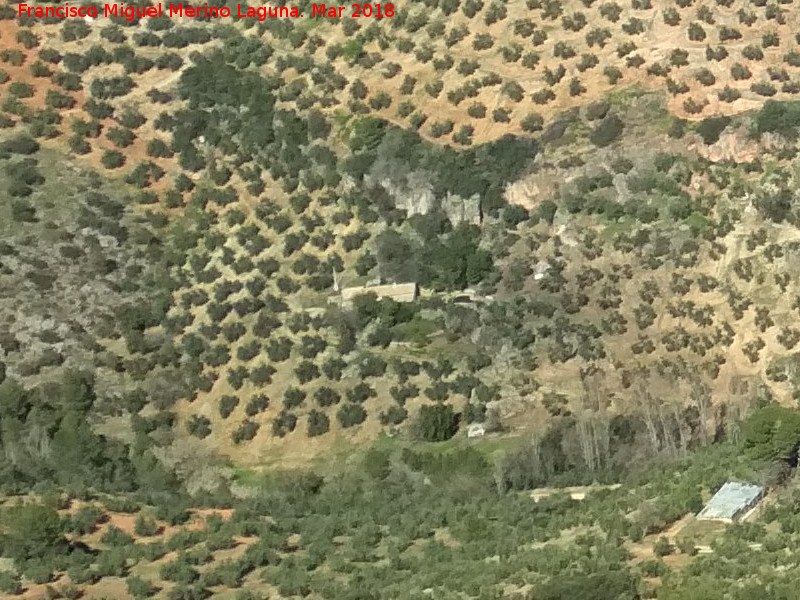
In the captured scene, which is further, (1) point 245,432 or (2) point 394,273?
(2) point 394,273

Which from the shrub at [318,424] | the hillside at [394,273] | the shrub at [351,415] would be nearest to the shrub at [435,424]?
the hillside at [394,273]

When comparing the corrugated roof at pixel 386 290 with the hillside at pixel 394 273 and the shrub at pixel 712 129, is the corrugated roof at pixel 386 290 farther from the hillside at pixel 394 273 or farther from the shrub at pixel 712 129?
the shrub at pixel 712 129

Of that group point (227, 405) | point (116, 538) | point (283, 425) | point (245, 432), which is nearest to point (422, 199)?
point (283, 425)

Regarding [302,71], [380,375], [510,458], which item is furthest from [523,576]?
[302,71]

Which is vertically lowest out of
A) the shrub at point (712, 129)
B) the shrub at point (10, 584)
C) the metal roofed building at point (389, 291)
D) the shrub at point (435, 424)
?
the shrub at point (10, 584)

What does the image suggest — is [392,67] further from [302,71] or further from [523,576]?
[523,576]

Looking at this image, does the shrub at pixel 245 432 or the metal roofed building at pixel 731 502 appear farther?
the shrub at pixel 245 432

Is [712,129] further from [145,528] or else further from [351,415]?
[145,528]

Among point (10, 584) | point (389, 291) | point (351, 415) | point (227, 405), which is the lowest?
point (10, 584)

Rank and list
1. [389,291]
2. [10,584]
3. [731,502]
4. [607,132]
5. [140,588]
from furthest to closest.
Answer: [607,132] < [389,291] < [731,502] < [10,584] < [140,588]
